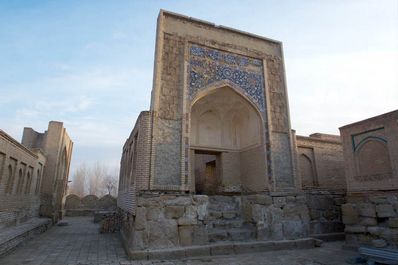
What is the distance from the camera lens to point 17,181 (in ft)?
33.0

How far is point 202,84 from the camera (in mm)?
7945

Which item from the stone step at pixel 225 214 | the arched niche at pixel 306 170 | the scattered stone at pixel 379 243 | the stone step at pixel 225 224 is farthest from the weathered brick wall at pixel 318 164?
the scattered stone at pixel 379 243

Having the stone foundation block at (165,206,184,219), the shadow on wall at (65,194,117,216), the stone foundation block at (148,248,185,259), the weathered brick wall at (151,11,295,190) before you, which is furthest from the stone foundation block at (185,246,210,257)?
the shadow on wall at (65,194,117,216)

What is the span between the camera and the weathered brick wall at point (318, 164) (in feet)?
41.0

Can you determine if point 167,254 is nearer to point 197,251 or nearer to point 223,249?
point 197,251

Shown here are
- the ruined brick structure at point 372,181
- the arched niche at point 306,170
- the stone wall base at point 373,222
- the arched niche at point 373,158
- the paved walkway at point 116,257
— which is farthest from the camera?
the arched niche at point 306,170

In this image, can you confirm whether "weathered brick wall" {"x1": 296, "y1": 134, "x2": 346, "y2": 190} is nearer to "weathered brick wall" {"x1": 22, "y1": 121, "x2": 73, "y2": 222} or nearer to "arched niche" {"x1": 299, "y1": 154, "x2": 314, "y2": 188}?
"arched niche" {"x1": 299, "y1": 154, "x2": 314, "y2": 188}

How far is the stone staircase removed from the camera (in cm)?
697

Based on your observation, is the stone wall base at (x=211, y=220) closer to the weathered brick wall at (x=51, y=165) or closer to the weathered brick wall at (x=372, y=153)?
the weathered brick wall at (x=372, y=153)

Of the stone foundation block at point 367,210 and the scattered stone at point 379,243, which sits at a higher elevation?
the stone foundation block at point 367,210

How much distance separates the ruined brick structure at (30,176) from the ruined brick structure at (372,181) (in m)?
10.8

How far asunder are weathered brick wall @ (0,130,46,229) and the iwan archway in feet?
20.6

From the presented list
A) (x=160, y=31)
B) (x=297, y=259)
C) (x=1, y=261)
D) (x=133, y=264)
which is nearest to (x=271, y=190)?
(x=297, y=259)

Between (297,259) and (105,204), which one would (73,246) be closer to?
(297,259)
